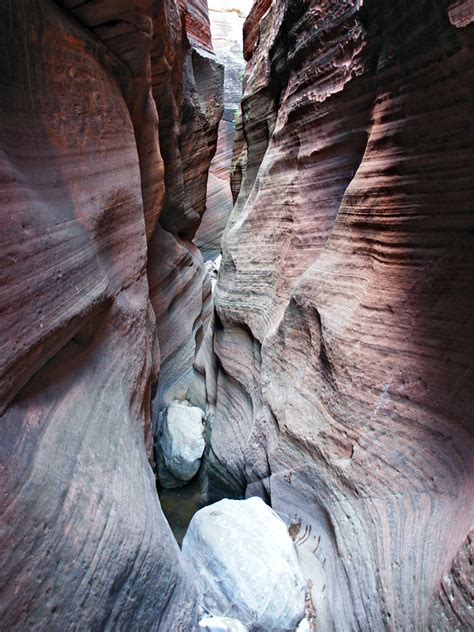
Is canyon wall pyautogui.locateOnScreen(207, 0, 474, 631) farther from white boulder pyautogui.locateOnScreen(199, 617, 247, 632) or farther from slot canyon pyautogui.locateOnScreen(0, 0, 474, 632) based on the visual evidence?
white boulder pyautogui.locateOnScreen(199, 617, 247, 632)

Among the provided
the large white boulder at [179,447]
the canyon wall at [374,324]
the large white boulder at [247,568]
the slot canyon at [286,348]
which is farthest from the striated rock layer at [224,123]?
the large white boulder at [247,568]

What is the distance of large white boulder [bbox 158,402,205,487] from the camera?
16.2 ft

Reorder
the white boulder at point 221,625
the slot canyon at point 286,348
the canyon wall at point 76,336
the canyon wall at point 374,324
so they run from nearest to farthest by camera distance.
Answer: the canyon wall at point 76,336 < the slot canyon at point 286,348 < the canyon wall at point 374,324 < the white boulder at point 221,625

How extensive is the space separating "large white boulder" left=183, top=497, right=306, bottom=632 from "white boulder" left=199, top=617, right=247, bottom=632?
0.05m

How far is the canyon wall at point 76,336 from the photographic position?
4.92 ft

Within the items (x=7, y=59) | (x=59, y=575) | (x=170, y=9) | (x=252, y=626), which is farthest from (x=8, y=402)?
(x=170, y=9)

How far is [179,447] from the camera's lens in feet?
16.5

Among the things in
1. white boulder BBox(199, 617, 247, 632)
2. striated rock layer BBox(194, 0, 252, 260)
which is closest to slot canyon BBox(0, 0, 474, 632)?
white boulder BBox(199, 617, 247, 632)

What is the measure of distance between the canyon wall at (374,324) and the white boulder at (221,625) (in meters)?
0.54

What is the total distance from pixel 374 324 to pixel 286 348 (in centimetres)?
106

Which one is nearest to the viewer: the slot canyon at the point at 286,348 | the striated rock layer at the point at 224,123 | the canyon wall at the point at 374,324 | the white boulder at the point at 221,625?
the slot canyon at the point at 286,348

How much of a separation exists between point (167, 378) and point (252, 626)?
4.72 meters

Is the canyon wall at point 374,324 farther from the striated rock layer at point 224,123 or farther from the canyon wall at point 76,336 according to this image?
the striated rock layer at point 224,123

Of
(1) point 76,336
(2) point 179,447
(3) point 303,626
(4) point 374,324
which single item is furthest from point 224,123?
(3) point 303,626
